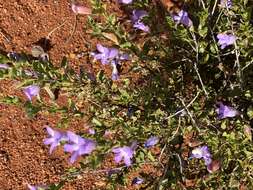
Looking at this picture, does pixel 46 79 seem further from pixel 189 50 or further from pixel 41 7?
pixel 41 7

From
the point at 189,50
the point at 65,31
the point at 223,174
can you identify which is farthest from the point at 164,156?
the point at 65,31

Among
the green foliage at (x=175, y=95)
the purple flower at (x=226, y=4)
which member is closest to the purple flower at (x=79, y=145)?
the green foliage at (x=175, y=95)

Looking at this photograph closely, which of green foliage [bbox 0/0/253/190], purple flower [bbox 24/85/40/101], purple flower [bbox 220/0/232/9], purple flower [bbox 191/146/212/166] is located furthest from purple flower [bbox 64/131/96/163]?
purple flower [bbox 220/0/232/9]

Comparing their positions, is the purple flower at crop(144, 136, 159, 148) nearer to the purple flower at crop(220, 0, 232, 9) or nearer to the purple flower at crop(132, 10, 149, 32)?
the purple flower at crop(132, 10, 149, 32)

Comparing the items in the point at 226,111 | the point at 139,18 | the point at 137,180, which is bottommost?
the point at 137,180

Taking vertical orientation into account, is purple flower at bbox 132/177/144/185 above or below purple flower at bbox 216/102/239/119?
below

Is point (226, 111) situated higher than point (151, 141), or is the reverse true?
point (226, 111)

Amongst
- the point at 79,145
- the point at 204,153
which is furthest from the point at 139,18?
the point at 79,145

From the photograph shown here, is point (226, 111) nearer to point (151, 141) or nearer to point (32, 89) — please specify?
point (151, 141)

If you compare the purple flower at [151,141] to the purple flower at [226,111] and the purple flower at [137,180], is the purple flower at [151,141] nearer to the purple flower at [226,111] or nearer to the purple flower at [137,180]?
the purple flower at [226,111]
